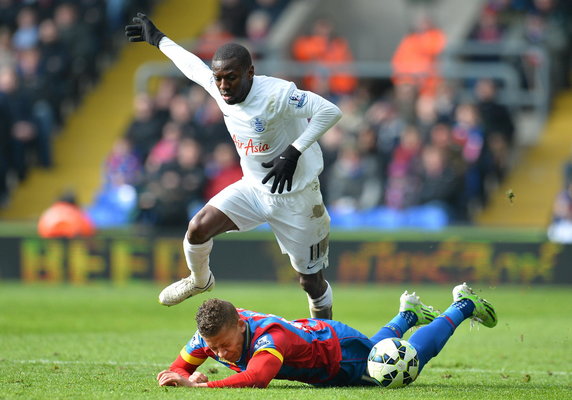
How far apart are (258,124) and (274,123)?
140 mm

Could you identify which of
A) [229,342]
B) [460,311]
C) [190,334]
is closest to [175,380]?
[229,342]

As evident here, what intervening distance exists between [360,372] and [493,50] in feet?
47.1

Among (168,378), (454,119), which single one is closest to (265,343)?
(168,378)

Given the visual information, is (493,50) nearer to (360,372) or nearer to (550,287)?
(550,287)

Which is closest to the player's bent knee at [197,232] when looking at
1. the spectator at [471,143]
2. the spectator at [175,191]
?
the spectator at [175,191]

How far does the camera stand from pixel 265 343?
25.2 ft

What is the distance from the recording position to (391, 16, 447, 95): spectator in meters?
21.3

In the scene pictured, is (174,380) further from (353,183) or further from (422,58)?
(422,58)

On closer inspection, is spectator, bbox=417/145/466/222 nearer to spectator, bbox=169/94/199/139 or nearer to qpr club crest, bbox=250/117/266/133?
spectator, bbox=169/94/199/139

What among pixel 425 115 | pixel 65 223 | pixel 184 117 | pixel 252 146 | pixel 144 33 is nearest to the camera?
pixel 252 146

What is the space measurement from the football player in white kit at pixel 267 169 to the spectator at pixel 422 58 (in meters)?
11.6

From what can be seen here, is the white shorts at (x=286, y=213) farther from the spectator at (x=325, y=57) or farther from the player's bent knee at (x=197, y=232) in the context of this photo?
the spectator at (x=325, y=57)

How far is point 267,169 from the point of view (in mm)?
9680

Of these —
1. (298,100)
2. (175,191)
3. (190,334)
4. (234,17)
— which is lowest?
(190,334)
